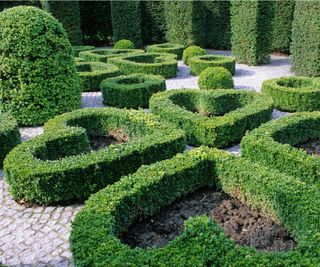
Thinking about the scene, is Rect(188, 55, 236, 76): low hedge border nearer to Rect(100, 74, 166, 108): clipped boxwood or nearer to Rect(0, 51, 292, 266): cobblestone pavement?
Rect(100, 74, 166, 108): clipped boxwood

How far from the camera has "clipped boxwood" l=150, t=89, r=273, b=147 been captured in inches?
434

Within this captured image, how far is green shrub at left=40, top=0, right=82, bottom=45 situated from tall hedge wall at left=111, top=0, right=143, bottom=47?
291 centimetres

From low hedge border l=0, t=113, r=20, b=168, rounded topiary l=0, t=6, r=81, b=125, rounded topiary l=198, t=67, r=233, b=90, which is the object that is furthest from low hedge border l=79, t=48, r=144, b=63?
low hedge border l=0, t=113, r=20, b=168

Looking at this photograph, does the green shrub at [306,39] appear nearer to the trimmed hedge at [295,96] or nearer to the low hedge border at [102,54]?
the trimmed hedge at [295,96]

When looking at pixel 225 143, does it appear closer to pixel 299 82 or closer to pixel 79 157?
pixel 79 157

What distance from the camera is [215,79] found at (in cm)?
1641

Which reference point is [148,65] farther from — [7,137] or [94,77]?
[7,137]

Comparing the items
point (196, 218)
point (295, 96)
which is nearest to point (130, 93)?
point (295, 96)

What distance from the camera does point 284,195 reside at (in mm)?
6703

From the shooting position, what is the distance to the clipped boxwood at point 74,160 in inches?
321

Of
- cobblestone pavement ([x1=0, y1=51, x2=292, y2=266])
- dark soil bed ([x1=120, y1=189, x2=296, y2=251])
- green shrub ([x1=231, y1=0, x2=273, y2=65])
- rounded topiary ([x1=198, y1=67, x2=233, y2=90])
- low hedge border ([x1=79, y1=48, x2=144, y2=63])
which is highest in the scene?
green shrub ([x1=231, y1=0, x2=273, y2=65])

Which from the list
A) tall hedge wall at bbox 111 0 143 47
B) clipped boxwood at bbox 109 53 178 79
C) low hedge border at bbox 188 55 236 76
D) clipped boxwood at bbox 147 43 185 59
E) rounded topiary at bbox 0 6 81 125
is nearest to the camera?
rounded topiary at bbox 0 6 81 125

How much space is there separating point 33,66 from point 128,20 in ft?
59.6

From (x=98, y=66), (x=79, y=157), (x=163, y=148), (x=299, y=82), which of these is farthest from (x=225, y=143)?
(x=98, y=66)
